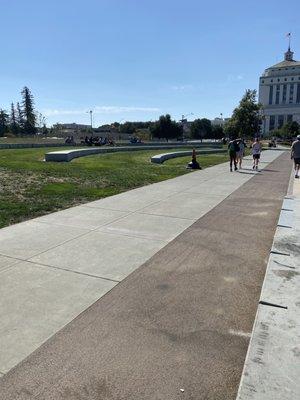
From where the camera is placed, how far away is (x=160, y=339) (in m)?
3.46

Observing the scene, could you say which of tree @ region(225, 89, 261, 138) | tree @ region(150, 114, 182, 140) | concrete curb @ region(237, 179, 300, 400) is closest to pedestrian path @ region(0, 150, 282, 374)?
concrete curb @ region(237, 179, 300, 400)

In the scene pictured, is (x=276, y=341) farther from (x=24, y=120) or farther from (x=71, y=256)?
(x=24, y=120)

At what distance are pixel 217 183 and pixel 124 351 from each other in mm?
11433

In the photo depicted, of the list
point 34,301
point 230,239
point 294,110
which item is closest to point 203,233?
point 230,239

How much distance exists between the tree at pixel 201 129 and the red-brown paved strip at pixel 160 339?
119 m

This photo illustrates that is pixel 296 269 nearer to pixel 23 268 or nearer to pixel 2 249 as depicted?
pixel 23 268

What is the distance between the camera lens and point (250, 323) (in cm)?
379

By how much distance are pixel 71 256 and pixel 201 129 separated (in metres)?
120

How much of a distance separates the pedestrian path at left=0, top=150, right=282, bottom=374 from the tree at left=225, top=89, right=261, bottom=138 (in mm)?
42490

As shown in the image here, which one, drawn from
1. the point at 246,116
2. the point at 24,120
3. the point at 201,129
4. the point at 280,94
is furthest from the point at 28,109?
the point at 280,94

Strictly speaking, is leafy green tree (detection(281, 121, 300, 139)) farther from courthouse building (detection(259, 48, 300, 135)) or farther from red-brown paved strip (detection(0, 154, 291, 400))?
red-brown paved strip (detection(0, 154, 291, 400))

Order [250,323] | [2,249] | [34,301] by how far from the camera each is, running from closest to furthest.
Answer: [250,323], [34,301], [2,249]

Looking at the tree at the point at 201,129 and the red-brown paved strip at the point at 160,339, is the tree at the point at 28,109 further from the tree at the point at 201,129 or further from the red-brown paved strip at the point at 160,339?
the red-brown paved strip at the point at 160,339

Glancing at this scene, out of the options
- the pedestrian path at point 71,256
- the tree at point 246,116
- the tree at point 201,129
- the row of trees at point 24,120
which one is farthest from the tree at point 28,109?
the pedestrian path at point 71,256
